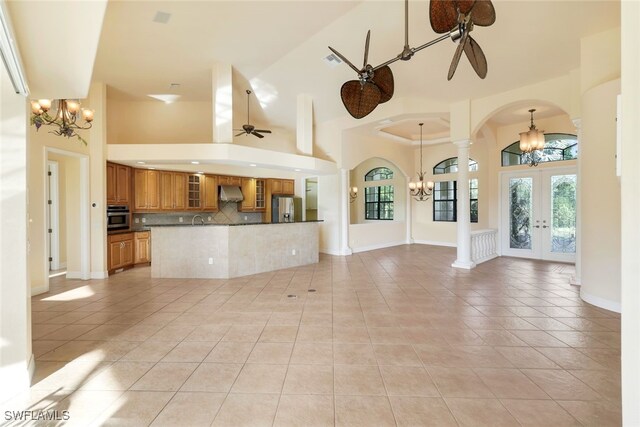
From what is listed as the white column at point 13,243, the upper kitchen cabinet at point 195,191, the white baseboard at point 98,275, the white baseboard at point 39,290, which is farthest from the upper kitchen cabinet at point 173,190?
the white column at point 13,243

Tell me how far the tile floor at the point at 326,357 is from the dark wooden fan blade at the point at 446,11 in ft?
8.96

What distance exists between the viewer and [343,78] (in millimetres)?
6367

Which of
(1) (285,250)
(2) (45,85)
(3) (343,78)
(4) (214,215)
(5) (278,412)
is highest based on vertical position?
(3) (343,78)

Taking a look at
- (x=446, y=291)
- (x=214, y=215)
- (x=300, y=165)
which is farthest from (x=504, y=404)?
(x=214, y=215)

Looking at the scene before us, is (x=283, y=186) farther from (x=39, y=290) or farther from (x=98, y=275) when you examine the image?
(x=39, y=290)

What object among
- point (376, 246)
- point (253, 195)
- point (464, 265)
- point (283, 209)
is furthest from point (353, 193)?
point (464, 265)

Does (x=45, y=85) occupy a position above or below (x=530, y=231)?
above

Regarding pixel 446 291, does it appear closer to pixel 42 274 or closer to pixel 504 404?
pixel 504 404

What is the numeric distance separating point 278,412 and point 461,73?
5.95 m

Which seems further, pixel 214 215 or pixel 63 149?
pixel 214 215

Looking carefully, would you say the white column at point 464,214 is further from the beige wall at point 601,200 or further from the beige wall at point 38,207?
the beige wall at point 38,207

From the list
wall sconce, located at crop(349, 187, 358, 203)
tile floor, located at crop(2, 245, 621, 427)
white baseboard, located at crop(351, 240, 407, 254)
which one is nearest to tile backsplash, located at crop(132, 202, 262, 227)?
tile floor, located at crop(2, 245, 621, 427)

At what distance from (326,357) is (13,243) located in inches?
102

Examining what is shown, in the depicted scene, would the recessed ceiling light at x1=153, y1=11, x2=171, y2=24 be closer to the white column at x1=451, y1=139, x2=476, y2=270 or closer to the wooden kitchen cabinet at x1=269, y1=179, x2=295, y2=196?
the wooden kitchen cabinet at x1=269, y1=179, x2=295, y2=196
